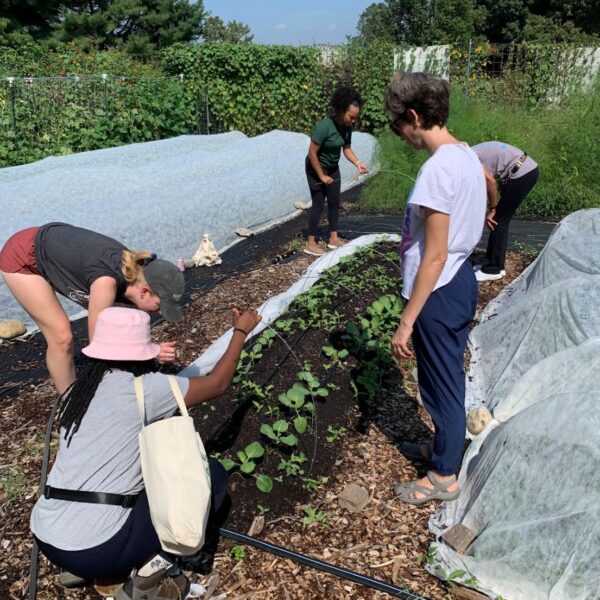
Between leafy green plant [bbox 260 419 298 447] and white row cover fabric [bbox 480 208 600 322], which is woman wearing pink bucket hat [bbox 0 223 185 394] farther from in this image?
white row cover fabric [bbox 480 208 600 322]

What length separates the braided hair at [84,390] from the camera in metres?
1.77

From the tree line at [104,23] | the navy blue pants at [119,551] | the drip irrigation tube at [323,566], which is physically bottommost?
the drip irrigation tube at [323,566]

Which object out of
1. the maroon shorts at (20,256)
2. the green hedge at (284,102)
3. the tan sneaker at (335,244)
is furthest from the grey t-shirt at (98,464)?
the green hedge at (284,102)

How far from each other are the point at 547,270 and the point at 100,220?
3.62 m

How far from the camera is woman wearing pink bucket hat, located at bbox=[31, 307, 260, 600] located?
176 cm

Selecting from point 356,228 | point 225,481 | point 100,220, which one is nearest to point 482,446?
point 225,481

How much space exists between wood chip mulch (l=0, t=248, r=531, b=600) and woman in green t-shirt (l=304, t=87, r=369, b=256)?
8.13ft

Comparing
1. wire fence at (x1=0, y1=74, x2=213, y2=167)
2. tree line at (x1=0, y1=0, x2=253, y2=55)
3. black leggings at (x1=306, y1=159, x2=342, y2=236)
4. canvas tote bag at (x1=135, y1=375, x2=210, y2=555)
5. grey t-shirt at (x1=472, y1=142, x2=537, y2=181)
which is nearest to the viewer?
canvas tote bag at (x1=135, y1=375, x2=210, y2=555)

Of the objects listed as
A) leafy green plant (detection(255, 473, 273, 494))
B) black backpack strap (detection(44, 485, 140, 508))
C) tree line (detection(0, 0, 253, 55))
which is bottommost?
leafy green plant (detection(255, 473, 273, 494))

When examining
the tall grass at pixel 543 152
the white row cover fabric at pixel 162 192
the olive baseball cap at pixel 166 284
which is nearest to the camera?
the olive baseball cap at pixel 166 284

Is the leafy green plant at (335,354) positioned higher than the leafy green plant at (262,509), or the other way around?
the leafy green plant at (335,354)

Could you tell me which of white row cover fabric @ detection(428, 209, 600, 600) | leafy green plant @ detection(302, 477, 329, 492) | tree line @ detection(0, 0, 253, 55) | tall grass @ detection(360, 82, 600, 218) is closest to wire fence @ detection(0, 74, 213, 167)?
tall grass @ detection(360, 82, 600, 218)

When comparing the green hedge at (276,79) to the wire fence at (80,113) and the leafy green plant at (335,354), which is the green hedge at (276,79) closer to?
the wire fence at (80,113)

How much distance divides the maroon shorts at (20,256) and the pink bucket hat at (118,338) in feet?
3.54
